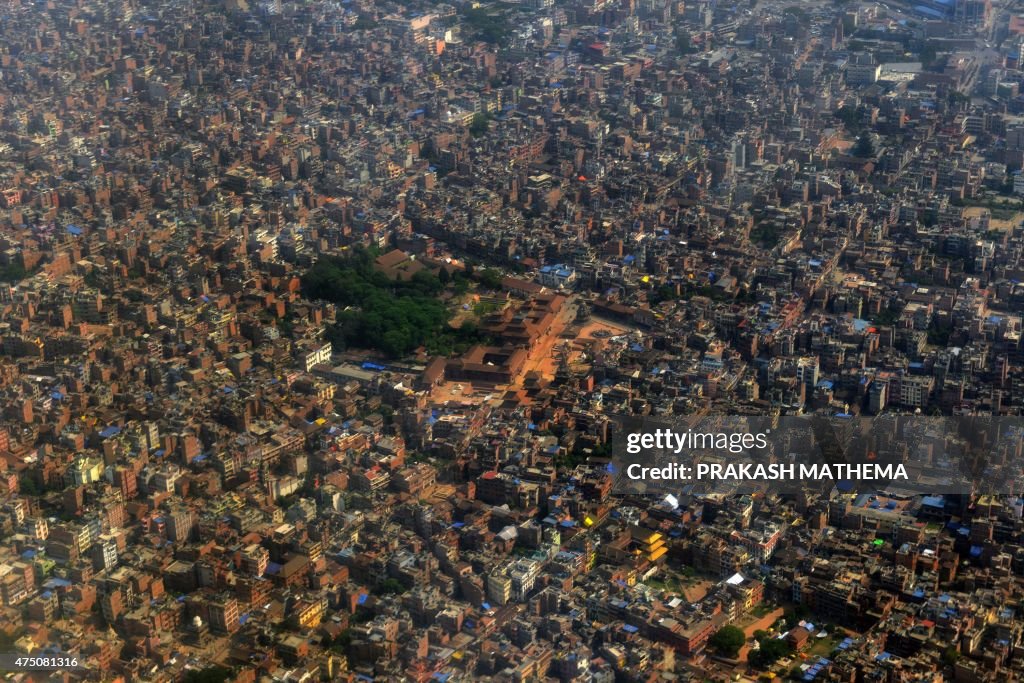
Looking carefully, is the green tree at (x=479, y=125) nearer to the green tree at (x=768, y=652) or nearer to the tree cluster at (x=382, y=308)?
the tree cluster at (x=382, y=308)

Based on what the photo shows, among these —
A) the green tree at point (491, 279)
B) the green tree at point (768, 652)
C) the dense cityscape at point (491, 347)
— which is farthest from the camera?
the green tree at point (491, 279)

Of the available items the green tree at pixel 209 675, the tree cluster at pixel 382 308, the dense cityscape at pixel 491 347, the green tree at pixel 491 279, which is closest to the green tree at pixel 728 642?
the dense cityscape at pixel 491 347

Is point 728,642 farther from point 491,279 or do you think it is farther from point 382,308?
point 491,279

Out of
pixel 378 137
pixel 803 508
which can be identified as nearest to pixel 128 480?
pixel 803 508

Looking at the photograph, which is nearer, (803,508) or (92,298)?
(803,508)

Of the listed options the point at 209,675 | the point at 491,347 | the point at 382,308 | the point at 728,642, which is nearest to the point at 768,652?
the point at 728,642

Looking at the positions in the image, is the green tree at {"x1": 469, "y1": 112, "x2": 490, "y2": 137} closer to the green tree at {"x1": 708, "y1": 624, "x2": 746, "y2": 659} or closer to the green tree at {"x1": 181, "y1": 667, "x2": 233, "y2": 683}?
the green tree at {"x1": 708, "y1": 624, "x2": 746, "y2": 659}

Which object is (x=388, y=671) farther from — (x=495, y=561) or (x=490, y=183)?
(x=490, y=183)
